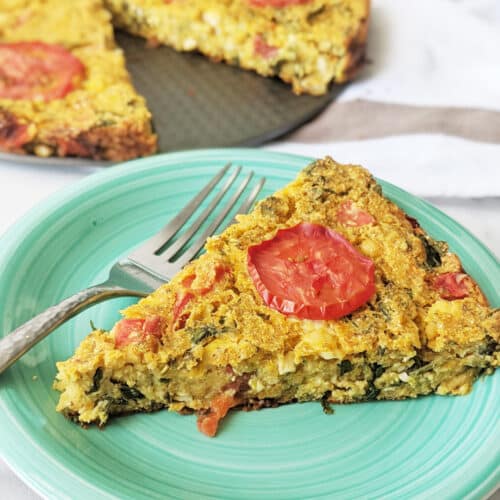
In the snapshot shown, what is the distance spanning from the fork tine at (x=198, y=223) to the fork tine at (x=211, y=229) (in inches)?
1.5

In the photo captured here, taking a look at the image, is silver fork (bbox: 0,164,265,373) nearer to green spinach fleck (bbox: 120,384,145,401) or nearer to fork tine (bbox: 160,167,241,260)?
fork tine (bbox: 160,167,241,260)

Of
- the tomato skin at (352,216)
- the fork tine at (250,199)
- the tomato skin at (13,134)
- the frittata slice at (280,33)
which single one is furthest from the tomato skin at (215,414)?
the frittata slice at (280,33)

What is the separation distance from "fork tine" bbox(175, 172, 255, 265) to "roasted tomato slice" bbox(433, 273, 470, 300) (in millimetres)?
1036

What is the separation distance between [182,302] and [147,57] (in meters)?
3.18

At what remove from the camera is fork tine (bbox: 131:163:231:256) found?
11.6 ft

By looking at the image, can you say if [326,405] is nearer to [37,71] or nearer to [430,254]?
[430,254]

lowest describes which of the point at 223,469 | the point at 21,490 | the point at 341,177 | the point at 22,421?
the point at 21,490

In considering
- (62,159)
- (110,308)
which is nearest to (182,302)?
(110,308)

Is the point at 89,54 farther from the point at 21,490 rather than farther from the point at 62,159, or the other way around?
the point at 21,490

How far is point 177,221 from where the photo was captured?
3.69m

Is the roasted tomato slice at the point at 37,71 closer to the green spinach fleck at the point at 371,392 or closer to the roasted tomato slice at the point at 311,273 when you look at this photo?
the roasted tomato slice at the point at 311,273

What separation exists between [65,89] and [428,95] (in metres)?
2.40

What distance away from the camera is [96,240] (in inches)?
143

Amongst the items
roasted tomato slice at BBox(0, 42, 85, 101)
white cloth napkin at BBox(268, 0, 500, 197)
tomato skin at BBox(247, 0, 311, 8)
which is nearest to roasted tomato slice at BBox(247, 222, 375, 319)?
white cloth napkin at BBox(268, 0, 500, 197)
